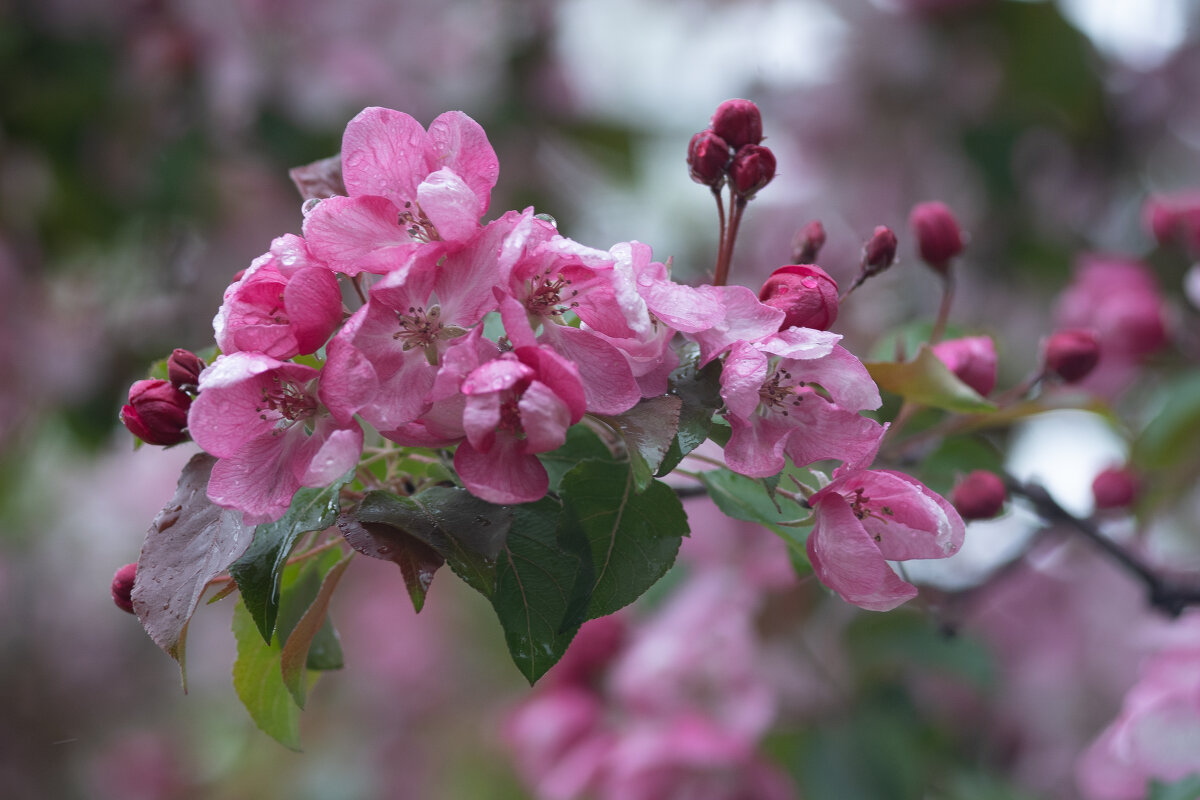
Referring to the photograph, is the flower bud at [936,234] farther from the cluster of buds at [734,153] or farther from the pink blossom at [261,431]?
the pink blossom at [261,431]

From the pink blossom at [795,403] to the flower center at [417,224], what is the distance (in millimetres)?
164

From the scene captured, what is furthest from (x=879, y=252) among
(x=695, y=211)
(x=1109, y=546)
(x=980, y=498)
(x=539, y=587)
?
(x=695, y=211)

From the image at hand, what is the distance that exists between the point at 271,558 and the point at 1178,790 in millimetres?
812

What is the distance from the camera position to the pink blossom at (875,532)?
0.49 m

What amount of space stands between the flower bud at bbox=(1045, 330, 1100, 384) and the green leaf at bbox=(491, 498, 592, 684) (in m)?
0.40

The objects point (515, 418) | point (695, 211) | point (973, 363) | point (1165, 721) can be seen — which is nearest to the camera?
point (515, 418)

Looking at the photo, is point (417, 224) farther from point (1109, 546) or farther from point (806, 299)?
point (1109, 546)

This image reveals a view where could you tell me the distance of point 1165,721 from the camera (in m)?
0.83

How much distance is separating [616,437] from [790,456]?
10 cm

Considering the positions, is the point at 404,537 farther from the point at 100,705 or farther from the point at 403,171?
the point at 100,705

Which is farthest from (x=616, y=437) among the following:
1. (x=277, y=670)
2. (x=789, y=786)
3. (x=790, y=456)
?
(x=789, y=786)

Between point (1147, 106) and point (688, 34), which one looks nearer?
point (1147, 106)

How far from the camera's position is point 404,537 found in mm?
489

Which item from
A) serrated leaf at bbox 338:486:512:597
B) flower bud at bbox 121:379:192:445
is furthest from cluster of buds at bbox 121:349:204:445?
serrated leaf at bbox 338:486:512:597
